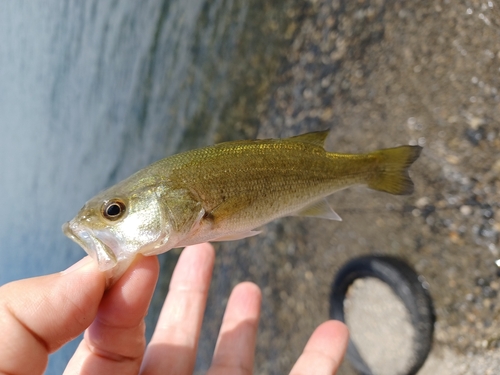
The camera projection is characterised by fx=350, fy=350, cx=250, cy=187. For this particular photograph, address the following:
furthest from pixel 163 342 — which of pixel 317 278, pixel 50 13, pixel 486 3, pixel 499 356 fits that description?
pixel 50 13

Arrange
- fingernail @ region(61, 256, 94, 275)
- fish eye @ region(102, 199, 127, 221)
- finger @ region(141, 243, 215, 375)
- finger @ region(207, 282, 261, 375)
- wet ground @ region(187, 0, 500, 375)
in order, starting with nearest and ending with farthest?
fingernail @ region(61, 256, 94, 275) < fish eye @ region(102, 199, 127, 221) < finger @ region(141, 243, 215, 375) < finger @ region(207, 282, 261, 375) < wet ground @ region(187, 0, 500, 375)

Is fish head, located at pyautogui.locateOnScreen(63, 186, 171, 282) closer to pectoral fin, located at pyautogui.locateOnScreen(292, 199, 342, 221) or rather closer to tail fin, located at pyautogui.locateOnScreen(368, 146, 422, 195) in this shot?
pectoral fin, located at pyautogui.locateOnScreen(292, 199, 342, 221)

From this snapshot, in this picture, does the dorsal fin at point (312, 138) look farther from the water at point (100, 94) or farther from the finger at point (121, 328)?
the water at point (100, 94)

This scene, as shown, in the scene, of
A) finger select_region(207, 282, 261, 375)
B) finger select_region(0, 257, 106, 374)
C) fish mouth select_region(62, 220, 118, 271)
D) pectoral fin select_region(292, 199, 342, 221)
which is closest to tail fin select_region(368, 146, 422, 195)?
pectoral fin select_region(292, 199, 342, 221)

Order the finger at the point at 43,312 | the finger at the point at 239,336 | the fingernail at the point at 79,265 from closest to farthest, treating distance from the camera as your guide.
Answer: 1. the finger at the point at 43,312
2. the fingernail at the point at 79,265
3. the finger at the point at 239,336

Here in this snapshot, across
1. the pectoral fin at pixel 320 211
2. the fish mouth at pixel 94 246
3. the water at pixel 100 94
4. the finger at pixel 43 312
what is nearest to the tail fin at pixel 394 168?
the pectoral fin at pixel 320 211

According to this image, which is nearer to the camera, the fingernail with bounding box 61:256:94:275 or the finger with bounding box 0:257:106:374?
the finger with bounding box 0:257:106:374
